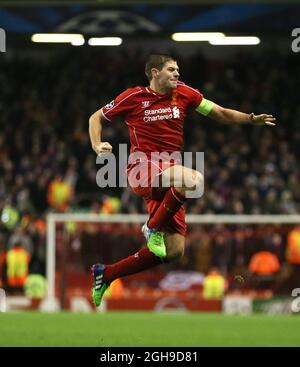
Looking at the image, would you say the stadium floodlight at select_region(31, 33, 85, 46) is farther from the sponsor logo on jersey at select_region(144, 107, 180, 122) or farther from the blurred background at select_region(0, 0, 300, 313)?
the sponsor logo on jersey at select_region(144, 107, 180, 122)

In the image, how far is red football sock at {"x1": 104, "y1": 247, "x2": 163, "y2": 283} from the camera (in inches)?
371

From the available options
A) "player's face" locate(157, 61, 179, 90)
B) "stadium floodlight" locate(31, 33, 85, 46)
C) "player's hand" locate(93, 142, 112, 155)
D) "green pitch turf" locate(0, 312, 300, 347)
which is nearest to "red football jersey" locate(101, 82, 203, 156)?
"player's face" locate(157, 61, 179, 90)

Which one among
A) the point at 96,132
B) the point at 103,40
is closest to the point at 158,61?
the point at 96,132

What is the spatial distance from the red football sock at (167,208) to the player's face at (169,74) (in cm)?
98

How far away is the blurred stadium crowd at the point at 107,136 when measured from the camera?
72.0 ft

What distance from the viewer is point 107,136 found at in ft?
80.0

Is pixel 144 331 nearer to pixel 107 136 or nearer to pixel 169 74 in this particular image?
pixel 169 74

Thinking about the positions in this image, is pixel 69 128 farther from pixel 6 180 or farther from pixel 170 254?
pixel 170 254

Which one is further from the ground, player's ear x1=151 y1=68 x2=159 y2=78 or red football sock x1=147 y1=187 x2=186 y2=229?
player's ear x1=151 y1=68 x2=159 y2=78

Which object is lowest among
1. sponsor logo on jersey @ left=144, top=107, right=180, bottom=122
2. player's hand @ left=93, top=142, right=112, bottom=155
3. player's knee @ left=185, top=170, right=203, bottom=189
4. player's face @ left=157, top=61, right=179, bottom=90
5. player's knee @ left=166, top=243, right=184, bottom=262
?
player's knee @ left=166, top=243, right=184, bottom=262

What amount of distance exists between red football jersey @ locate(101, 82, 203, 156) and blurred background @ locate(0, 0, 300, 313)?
4.15 meters

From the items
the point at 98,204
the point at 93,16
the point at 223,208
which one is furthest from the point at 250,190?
the point at 93,16

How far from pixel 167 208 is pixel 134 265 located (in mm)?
776

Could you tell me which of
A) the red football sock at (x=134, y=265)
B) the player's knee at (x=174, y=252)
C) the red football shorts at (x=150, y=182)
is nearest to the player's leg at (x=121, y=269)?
the red football sock at (x=134, y=265)
